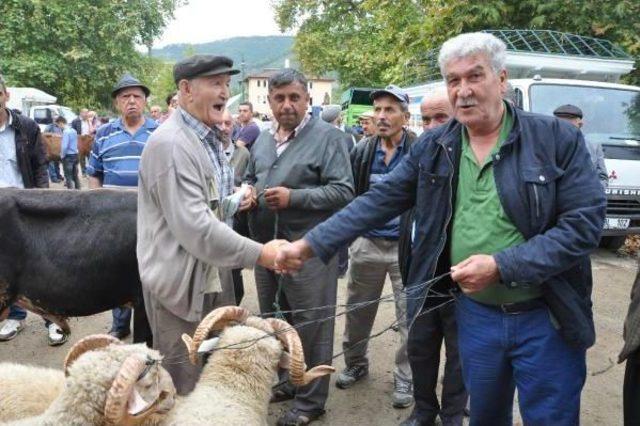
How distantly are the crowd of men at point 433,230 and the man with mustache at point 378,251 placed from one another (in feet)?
1.74

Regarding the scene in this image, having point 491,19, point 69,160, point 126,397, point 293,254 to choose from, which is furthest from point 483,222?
point 69,160

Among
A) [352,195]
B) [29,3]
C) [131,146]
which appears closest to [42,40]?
[29,3]

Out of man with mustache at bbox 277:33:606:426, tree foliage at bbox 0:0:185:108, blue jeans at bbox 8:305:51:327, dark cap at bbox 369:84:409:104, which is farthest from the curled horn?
tree foliage at bbox 0:0:185:108

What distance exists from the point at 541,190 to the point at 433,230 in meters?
0.56

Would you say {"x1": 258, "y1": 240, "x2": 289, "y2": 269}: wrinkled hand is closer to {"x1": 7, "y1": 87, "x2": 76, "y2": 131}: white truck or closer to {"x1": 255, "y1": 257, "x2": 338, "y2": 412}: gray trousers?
{"x1": 255, "y1": 257, "x2": 338, "y2": 412}: gray trousers

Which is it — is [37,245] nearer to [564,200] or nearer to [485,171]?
[485,171]

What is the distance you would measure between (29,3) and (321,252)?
29.6 metres

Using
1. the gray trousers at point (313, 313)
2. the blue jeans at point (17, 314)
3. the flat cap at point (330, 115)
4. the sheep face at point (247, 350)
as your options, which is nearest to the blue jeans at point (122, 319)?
the blue jeans at point (17, 314)

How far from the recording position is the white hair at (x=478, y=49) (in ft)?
8.23

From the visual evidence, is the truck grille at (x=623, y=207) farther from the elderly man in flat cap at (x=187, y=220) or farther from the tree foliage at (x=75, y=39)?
the tree foliage at (x=75, y=39)

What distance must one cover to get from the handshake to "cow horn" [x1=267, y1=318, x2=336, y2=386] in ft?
1.04

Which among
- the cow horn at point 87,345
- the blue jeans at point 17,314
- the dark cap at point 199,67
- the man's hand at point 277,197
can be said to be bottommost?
the blue jeans at point 17,314

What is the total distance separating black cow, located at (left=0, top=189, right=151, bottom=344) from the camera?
3.91 metres

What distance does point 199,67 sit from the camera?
3020 millimetres
